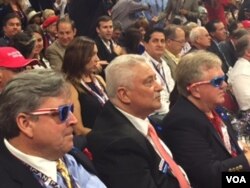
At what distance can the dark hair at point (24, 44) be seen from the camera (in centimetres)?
523

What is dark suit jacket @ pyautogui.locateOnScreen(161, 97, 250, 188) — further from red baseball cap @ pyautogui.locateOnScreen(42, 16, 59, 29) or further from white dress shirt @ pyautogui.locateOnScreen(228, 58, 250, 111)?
red baseball cap @ pyautogui.locateOnScreen(42, 16, 59, 29)

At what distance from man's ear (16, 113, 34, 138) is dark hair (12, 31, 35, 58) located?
9.44 ft

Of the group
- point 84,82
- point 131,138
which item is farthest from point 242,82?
point 131,138

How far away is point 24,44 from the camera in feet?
17.3

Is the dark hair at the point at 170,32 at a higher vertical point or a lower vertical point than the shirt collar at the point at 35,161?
lower

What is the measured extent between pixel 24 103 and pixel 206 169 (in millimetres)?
1311

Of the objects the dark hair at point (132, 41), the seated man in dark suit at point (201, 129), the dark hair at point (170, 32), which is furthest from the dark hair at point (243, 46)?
the seated man in dark suit at point (201, 129)

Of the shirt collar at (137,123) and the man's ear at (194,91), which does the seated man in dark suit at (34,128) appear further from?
the man's ear at (194,91)

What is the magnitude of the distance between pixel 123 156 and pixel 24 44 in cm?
269

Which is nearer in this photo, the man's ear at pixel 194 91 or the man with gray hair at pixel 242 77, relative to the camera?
the man's ear at pixel 194 91

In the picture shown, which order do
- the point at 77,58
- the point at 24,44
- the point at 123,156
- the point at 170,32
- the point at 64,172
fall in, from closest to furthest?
the point at 64,172
the point at 123,156
the point at 77,58
the point at 24,44
the point at 170,32

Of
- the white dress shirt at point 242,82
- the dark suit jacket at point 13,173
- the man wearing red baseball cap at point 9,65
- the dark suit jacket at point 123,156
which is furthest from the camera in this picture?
the white dress shirt at point 242,82

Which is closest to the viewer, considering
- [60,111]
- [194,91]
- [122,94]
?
[60,111]

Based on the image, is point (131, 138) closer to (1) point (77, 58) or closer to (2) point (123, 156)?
Result: (2) point (123, 156)
